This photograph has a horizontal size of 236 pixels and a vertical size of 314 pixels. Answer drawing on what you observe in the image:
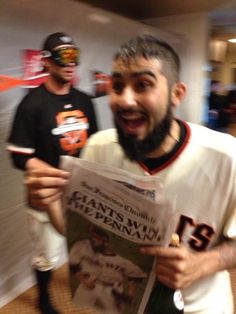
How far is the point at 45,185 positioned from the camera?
64 cm

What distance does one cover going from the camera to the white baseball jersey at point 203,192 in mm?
731

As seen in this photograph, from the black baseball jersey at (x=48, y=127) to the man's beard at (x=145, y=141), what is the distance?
748 millimetres

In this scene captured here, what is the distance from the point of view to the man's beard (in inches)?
29.9

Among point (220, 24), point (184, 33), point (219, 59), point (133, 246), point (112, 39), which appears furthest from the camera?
point (219, 59)

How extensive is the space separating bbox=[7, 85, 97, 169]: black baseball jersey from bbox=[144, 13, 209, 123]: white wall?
2.01 metres

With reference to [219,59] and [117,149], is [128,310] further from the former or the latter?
[219,59]

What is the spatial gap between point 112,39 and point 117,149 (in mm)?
1727

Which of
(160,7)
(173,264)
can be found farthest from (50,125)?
(160,7)

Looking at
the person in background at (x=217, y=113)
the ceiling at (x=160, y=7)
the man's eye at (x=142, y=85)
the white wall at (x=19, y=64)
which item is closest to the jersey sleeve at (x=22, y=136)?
the white wall at (x=19, y=64)

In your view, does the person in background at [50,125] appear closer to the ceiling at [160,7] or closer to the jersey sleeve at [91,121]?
the jersey sleeve at [91,121]

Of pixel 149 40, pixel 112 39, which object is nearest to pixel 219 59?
pixel 112 39

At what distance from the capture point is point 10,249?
1.83 m

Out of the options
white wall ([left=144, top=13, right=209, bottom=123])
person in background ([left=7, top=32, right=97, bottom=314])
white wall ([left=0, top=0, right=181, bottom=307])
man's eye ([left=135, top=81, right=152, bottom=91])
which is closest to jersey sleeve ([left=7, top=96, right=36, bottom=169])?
person in background ([left=7, top=32, right=97, bottom=314])

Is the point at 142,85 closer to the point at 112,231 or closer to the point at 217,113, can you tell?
the point at 112,231
